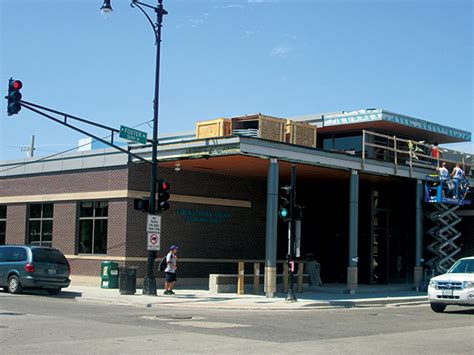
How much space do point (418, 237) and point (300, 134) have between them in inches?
303

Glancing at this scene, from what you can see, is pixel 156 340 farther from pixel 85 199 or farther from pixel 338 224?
pixel 338 224

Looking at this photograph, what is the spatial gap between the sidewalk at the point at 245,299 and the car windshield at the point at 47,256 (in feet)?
4.25

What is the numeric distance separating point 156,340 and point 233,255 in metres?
18.6

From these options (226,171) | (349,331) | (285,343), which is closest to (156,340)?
(285,343)

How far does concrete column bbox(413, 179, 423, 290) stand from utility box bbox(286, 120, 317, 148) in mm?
6164

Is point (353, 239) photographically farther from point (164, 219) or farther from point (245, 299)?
point (164, 219)

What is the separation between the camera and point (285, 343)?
12383mm

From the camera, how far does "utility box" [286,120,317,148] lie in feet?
88.8

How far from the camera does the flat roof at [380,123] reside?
31.3 meters

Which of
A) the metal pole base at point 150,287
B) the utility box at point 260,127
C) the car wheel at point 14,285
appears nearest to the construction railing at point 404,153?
the utility box at point 260,127

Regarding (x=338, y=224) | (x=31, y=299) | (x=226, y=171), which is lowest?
(x=31, y=299)

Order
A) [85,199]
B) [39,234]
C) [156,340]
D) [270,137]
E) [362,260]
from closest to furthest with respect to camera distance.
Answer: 1. [156,340]
2. [270,137]
3. [85,199]
4. [39,234]
5. [362,260]

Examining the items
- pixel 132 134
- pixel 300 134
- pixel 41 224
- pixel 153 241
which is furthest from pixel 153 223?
pixel 41 224

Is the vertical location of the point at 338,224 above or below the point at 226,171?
below
